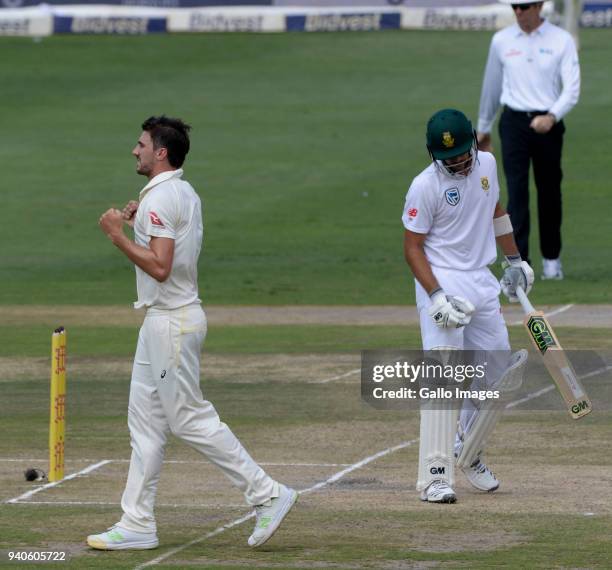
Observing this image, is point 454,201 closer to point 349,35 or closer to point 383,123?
point 383,123

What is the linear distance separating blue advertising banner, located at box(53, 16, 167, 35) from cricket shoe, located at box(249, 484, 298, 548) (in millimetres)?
39992

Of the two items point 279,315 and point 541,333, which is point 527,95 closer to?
point 279,315

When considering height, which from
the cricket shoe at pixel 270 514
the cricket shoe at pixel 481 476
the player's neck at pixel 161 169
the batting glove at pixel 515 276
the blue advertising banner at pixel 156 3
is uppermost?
the blue advertising banner at pixel 156 3

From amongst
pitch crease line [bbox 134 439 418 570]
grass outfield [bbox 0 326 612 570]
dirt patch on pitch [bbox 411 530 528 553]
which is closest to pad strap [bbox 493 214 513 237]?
grass outfield [bbox 0 326 612 570]

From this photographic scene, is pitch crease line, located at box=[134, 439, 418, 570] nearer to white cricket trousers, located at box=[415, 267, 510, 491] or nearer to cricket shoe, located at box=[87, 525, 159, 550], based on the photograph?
cricket shoe, located at box=[87, 525, 159, 550]

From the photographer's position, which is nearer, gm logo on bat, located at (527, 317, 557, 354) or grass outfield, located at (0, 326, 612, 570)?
grass outfield, located at (0, 326, 612, 570)

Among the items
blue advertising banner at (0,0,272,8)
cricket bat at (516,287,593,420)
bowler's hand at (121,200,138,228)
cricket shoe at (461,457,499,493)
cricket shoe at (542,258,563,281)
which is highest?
blue advertising banner at (0,0,272,8)

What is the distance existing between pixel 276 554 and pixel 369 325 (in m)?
8.66

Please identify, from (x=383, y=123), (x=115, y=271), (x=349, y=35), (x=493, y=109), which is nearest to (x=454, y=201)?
(x=493, y=109)

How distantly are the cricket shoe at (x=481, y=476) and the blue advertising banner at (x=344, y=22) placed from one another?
38060mm

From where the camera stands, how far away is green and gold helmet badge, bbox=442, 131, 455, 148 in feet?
31.7

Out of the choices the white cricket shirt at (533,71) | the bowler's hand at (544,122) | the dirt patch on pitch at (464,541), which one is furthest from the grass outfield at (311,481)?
the white cricket shirt at (533,71)

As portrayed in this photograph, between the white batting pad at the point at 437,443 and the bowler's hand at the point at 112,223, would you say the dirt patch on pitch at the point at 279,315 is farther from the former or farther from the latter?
the bowler's hand at the point at 112,223

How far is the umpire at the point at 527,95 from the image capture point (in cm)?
1836
